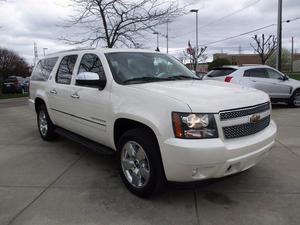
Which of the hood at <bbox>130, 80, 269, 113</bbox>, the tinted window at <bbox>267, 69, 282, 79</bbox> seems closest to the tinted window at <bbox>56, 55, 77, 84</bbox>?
the hood at <bbox>130, 80, 269, 113</bbox>

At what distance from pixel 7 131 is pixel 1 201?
15.9ft

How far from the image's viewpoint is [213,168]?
3410mm

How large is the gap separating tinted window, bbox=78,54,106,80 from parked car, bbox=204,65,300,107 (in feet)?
23.2

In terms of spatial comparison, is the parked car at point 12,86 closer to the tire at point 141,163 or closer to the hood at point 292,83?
the hood at point 292,83

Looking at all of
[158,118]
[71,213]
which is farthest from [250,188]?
[71,213]

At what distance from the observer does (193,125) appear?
3391 millimetres

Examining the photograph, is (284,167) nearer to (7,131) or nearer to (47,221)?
(47,221)

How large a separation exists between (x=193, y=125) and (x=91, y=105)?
186cm

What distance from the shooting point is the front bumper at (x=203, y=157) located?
10.9 feet

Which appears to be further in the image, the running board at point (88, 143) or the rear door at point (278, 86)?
the rear door at point (278, 86)

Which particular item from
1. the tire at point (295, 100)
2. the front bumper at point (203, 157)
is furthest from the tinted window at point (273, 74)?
the front bumper at point (203, 157)

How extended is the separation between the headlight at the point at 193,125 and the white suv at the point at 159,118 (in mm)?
10

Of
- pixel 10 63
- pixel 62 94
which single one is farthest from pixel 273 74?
pixel 10 63

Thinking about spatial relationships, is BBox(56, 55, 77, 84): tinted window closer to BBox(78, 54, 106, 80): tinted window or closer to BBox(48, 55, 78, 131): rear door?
BBox(48, 55, 78, 131): rear door
